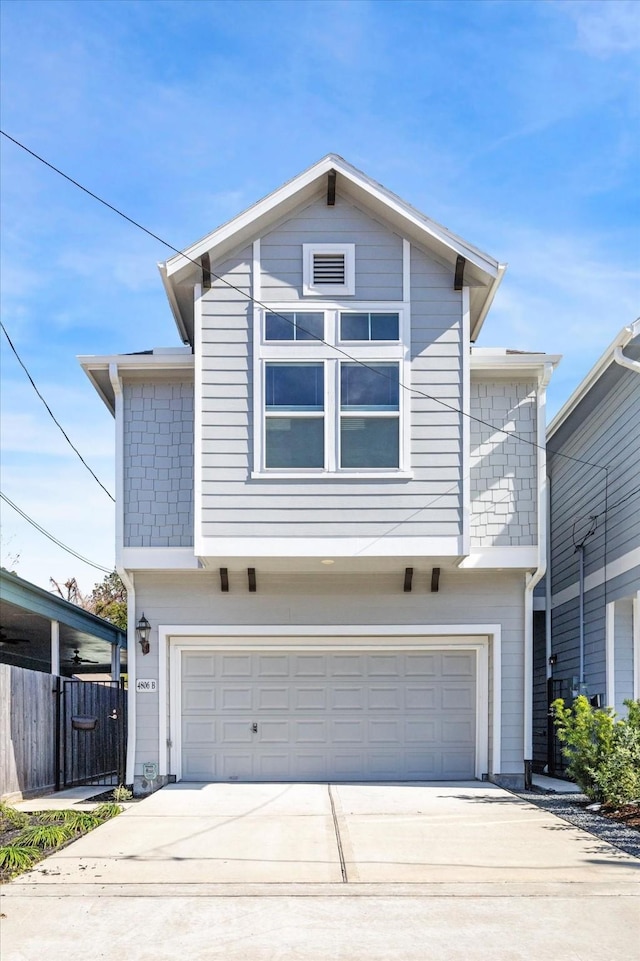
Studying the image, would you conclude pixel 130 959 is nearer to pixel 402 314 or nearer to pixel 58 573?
→ pixel 402 314

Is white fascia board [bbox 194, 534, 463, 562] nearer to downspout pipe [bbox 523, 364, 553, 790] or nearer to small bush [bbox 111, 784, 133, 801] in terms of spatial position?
downspout pipe [bbox 523, 364, 553, 790]

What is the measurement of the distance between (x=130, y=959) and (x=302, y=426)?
7297 mm

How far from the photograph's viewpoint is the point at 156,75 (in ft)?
41.2

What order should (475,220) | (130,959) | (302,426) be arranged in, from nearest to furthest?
1. (130,959)
2. (302,426)
3. (475,220)

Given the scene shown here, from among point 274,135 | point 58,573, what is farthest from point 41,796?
point 58,573

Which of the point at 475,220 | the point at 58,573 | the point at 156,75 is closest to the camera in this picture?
the point at 156,75

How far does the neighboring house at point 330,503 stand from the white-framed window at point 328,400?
1.0 inches

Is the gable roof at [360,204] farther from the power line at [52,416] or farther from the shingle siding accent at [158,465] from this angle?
the power line at [52,416]

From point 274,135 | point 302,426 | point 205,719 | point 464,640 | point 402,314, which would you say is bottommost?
point 205,719

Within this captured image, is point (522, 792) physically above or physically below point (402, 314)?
below

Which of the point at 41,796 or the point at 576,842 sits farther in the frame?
the point at 41,796

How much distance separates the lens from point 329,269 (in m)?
12.1

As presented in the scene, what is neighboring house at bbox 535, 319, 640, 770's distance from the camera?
41.2ft

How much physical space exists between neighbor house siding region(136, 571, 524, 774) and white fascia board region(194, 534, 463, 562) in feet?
4.16
